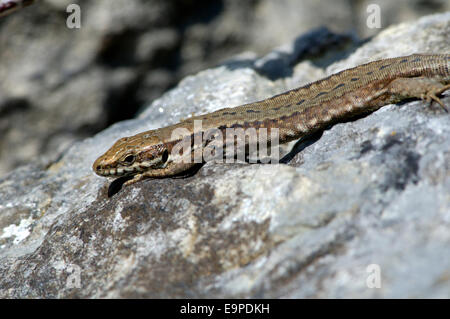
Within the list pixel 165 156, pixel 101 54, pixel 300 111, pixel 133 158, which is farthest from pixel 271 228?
pixel 101 54

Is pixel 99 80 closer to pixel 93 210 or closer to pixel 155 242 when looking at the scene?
pixel 93 210

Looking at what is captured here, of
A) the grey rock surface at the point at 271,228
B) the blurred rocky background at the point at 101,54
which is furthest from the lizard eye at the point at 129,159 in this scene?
the blurred rocky background at the point at 101,54

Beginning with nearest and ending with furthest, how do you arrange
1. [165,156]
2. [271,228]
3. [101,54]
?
[271,228]
[165,156]
[101,54]

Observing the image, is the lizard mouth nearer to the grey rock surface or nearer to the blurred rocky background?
the grey rock surface

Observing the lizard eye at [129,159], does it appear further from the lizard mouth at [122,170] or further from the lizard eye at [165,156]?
the lizard eye at [165,156]

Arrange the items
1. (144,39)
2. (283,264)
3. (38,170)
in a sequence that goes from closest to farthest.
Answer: (283,264) < (38,170) < (144,39)

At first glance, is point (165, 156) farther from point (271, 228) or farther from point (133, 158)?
point (271, 228)
